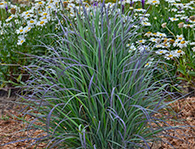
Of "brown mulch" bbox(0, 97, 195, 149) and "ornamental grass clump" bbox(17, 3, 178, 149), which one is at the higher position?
"ornamental grass clump" bbox(17, 3, 178, 149)

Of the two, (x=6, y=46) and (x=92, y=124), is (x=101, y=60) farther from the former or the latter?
(x=6, y=46)

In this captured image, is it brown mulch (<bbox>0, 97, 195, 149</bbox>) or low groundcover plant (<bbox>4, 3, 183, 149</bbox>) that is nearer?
low groundcover plant (<bbox>4, 3, 183, 149</bbox>)

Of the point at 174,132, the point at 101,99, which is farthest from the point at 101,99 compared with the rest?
the point at 174,132

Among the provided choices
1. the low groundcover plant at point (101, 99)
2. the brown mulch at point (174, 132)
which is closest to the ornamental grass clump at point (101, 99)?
the low groundcover plant at point (101, 99)

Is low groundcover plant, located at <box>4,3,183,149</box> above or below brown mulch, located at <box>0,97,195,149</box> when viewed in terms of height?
above

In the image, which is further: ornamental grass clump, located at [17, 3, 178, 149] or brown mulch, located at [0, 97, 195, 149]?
brown mulch, located at [0, 97, 195, 149]

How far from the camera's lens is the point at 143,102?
2238 millimetres

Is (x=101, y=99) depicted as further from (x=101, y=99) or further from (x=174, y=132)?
(x=174, y=132)

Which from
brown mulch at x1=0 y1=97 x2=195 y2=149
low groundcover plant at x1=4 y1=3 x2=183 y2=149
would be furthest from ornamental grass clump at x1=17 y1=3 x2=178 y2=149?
brown mulch at x1=0 y1=97 x2=195 y2=149

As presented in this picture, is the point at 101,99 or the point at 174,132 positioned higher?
the point at 101,99

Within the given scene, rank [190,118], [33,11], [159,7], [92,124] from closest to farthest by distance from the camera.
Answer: [92,124] < [190,118] < [33,11] < [159,7]

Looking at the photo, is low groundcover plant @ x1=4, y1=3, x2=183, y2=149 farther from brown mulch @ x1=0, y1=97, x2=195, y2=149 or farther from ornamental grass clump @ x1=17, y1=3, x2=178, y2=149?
brown mulch @ x1=0, y1=97, x2=195, y2=149

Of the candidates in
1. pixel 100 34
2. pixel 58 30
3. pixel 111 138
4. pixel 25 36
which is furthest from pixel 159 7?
pixel 111 138

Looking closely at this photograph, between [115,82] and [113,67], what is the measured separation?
0.13 meters
